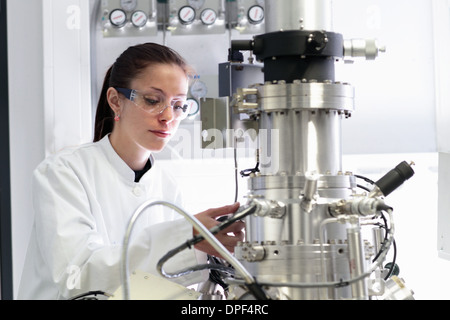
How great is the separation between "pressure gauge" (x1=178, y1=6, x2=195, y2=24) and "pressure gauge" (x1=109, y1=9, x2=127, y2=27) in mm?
243

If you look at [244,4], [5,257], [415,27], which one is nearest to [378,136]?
[415,27]

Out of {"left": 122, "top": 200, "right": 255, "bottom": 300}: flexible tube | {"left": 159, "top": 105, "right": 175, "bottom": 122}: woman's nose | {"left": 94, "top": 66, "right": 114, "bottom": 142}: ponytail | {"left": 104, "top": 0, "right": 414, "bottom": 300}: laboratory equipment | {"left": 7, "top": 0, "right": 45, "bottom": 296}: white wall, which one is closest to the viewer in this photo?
{"left": 122, "top": 200, "right": 255, "bottom": 300}: flexible tube

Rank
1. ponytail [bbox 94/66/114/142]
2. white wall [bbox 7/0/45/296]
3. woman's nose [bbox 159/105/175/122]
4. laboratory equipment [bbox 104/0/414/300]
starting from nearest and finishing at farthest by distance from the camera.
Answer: laboratory equipment [bbox 104/0/414/300], woman's nose [bbox 159/105/175/122], ponytail [bbox 94/66/114/142], white wall [bbox 7/0/45/296]

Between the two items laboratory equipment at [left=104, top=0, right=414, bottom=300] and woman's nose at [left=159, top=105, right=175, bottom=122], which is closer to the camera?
laboratory equipment at [left=104, top=0, right=414, bottom=300]

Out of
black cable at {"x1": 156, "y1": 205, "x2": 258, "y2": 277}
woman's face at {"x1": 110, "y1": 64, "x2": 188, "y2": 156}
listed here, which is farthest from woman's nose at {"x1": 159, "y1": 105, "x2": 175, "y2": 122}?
black cable at {"x1": 156, "y1": 205, "x2": 258, "y2": 277}

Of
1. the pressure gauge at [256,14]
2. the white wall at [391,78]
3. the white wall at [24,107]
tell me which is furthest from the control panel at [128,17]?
the white wall at [391,78]

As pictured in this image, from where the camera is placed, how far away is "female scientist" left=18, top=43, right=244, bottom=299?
1173 millimetres

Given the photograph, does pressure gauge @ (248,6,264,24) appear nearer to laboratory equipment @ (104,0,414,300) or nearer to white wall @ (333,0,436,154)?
white wall @ (333,0,436,154)

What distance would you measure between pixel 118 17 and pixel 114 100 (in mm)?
1204

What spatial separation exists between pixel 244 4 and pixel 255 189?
1890mm

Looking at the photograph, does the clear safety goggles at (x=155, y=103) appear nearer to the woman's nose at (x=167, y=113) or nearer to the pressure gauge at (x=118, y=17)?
the woman's nose at (x=167, y=113)

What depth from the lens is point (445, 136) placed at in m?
2.76

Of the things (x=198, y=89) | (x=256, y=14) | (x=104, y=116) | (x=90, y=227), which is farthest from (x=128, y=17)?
(x=90, y=227)

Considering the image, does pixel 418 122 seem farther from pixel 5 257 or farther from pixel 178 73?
pixel 5 257
